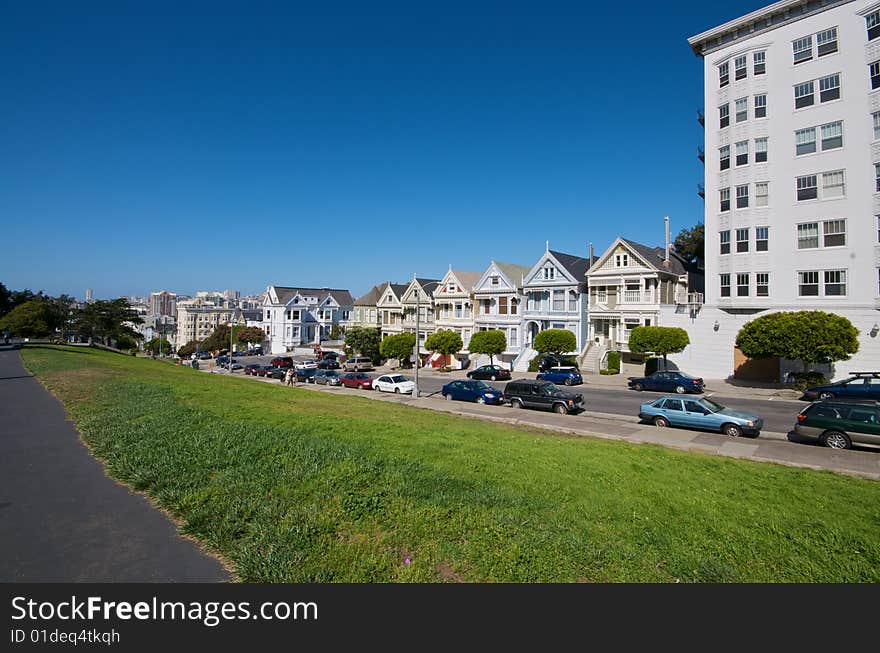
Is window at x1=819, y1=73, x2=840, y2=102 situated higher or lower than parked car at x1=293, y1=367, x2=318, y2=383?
higher

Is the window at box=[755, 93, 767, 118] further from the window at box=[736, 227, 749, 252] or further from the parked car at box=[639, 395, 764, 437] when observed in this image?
the parked car at box=[639, 395, 764, 437]

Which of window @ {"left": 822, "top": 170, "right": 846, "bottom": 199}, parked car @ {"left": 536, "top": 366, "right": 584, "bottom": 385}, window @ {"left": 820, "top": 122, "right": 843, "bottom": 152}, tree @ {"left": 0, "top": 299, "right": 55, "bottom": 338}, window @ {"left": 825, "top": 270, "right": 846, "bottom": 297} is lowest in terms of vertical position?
parked car @ {"left": 536, "top": 366, "right": 584, "bottom": 385}

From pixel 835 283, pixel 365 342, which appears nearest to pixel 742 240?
pixel 835 283

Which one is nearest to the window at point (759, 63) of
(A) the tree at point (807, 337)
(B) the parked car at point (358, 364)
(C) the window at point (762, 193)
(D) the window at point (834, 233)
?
(C) the window at point (762, 193)

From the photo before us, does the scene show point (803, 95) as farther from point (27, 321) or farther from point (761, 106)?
point (27, 321)

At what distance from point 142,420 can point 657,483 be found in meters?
12.6

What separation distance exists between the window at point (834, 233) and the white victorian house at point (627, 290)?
1082 cm

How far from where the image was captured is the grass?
5.94m

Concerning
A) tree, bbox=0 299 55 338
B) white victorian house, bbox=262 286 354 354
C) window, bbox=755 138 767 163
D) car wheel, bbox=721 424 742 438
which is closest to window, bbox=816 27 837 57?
window, bbox=755 138 767 163

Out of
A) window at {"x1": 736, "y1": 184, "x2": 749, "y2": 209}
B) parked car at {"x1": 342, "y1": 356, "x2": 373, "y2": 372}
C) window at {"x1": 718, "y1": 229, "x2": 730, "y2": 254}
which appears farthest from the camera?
parked car at {"x1": 342, "y1": 356, "x2": 373, "y2": 372}

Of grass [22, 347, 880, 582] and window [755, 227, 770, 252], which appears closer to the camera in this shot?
grass [22, 347, 880, 582]

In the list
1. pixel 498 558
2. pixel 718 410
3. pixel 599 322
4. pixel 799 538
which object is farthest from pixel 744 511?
pixel 599 322

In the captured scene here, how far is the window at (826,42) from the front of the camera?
3231 centimetres

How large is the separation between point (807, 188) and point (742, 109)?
7969 millimetres
